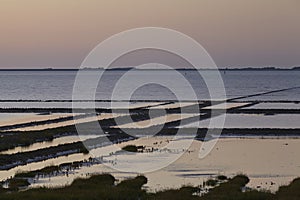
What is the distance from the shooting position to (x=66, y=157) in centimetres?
3014

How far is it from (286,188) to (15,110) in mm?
49619

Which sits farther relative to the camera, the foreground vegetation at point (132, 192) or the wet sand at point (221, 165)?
the wet sand at point (221, 165)

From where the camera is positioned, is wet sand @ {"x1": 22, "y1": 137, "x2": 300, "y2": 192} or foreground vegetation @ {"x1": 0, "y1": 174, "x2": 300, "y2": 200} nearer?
foreground vegetation @ {"x1": 0, "y1": 174, "x2": 300, "y2": 200}

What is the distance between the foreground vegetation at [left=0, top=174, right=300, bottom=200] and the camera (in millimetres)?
18891

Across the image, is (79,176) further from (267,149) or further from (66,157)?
(267,149)

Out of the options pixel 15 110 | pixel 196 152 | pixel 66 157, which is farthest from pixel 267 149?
pixel 15 110

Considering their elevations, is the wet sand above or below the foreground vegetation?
above

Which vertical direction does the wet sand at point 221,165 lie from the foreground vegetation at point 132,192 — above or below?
above

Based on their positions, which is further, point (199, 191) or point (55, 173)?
point (55, 173)

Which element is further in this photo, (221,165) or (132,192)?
(221,165)

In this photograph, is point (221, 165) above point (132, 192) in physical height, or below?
above

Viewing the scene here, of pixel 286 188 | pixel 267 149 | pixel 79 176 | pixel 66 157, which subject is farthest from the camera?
pixel 267 149

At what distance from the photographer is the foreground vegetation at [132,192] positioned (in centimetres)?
1889

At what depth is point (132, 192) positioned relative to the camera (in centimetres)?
2005
